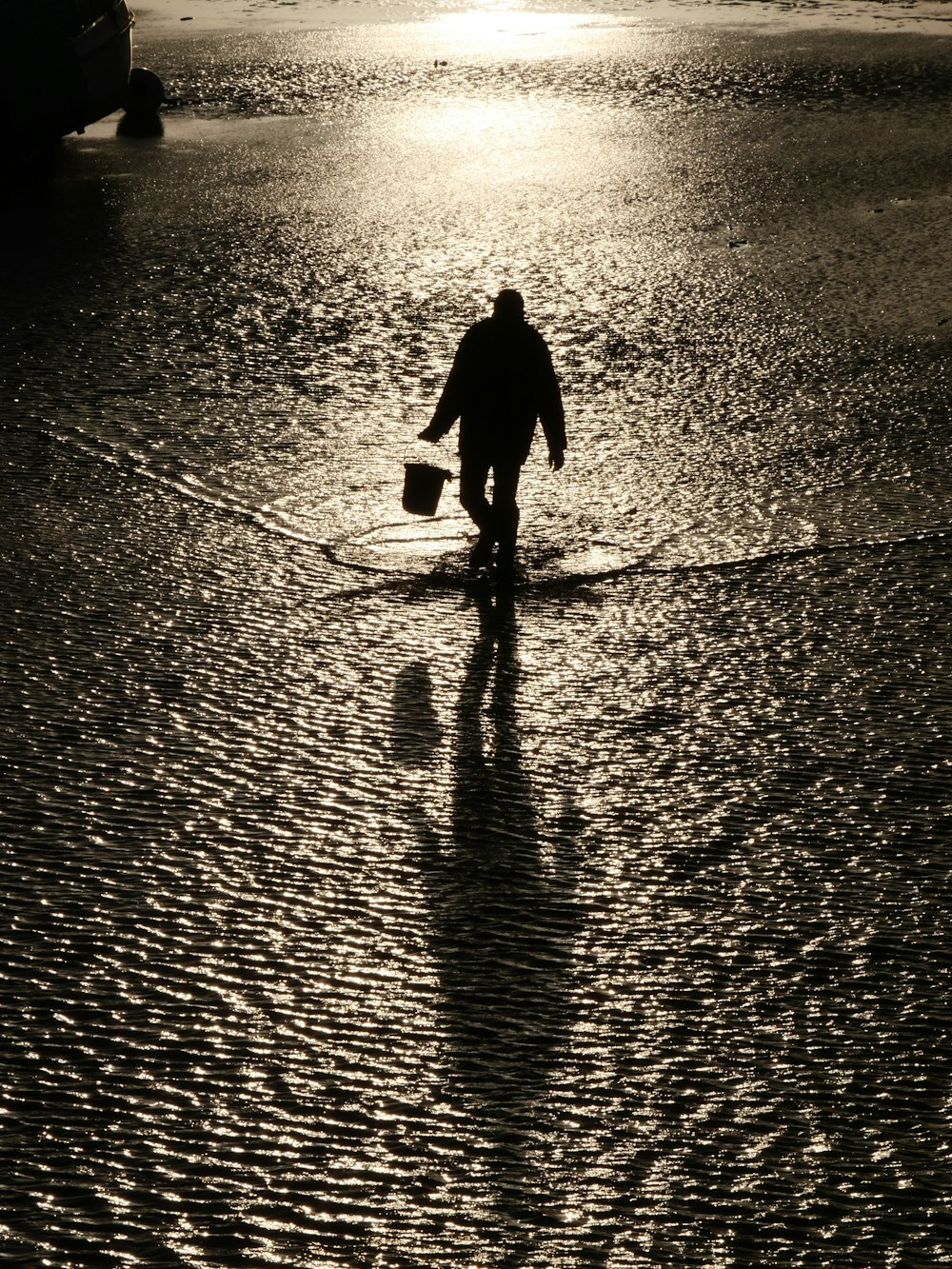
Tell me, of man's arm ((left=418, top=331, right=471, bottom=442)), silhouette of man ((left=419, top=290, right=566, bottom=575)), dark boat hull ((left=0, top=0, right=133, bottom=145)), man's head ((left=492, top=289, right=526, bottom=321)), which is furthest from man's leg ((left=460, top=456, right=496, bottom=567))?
dark boat hull ((left=0, top=0, right=133, bottom=145))

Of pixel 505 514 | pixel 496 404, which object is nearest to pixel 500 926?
pixel 505 514

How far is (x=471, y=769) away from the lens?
685 cm

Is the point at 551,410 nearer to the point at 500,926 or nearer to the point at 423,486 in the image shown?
the point at 423,486

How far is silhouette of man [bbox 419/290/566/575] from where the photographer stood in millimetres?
8898

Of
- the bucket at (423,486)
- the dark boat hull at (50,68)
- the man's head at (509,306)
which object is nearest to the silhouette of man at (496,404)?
the man's head at (509,306)

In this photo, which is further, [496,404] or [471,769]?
[496,404]

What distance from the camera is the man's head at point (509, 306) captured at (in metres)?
8.86

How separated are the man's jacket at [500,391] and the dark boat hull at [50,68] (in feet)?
32.8

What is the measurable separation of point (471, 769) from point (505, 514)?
2.15 meters

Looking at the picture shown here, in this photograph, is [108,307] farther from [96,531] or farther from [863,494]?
[863,494]

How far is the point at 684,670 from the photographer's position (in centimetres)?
766

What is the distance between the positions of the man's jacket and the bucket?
159mm

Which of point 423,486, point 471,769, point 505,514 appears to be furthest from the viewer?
point 423,486

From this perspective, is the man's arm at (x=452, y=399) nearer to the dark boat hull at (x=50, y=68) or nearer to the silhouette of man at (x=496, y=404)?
the silhouette of man at (x=496, y=404)
